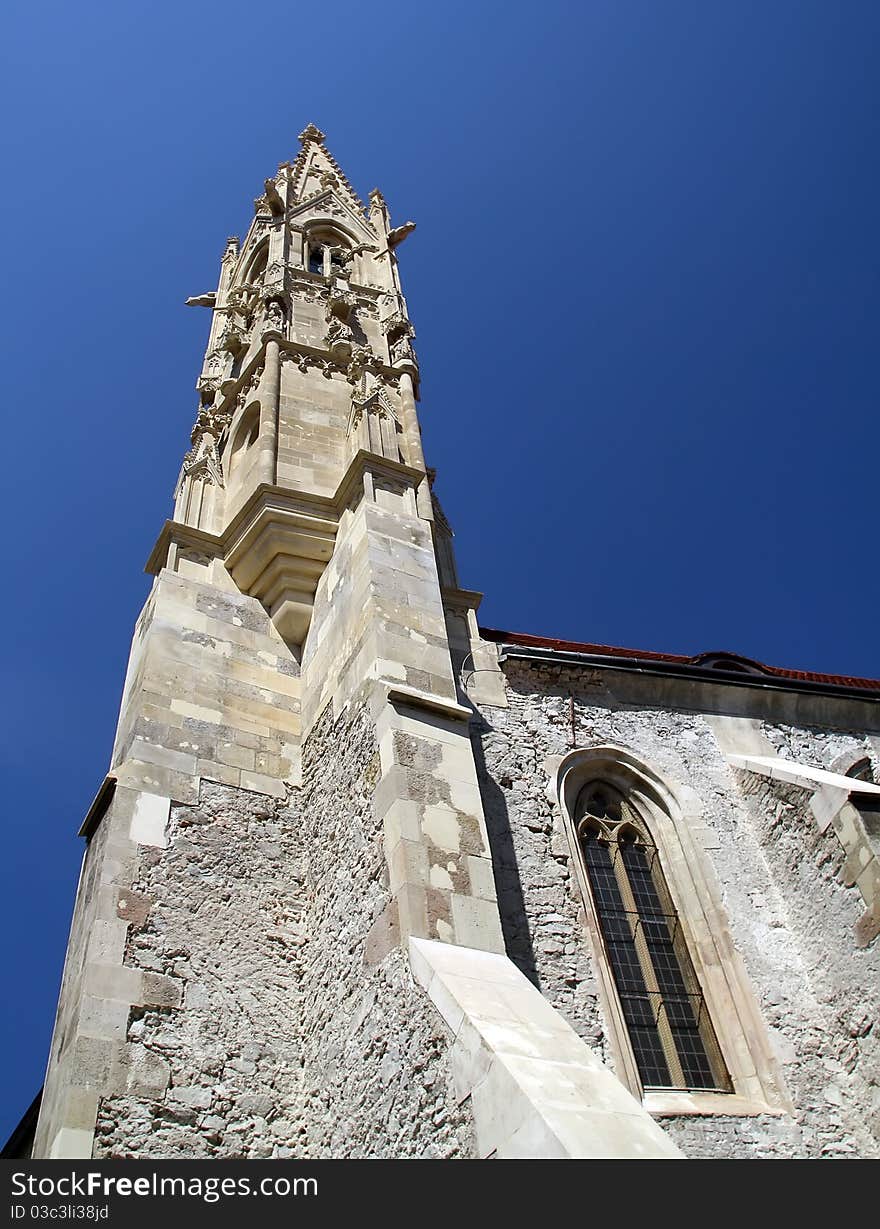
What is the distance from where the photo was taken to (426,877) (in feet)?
22.4

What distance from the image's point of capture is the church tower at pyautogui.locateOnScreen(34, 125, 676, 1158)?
6.21 meters

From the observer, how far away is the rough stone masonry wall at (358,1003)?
Answer: 18.7 ft

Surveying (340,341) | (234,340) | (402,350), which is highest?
(234,340)

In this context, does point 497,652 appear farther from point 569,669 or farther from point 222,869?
point 222,869

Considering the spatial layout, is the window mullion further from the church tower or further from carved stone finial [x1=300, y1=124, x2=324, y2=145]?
carved stone finial [x1=300, y1=124, x2=324, y2=145]

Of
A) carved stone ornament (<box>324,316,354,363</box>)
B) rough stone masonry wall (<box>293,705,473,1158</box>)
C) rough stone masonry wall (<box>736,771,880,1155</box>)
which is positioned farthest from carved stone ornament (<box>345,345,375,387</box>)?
rough stone masonry wall (<box>736,771,880,1155</box>)

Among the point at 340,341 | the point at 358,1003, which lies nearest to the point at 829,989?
the point at 358,1003

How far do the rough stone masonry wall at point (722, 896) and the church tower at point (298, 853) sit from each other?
85 centimetres

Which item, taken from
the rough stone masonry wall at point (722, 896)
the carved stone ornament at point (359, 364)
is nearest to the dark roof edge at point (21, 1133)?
the rough stone masonry wall at point (722, 896)

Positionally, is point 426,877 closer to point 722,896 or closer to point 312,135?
point 722,896

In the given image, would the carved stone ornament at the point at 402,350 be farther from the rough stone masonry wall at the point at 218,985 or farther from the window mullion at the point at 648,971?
the window mullion at the point at 648,971

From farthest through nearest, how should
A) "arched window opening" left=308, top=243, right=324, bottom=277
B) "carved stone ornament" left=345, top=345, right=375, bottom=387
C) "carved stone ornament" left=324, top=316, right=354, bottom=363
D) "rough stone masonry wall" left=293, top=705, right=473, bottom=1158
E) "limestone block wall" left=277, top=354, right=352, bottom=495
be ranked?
"arched window opening" left=308, top=243, right=324, bottom=277 < "carved stone ornament" left=324, top=316, right=354, bottom=363 < "carved stone ornament" left=345, top=345, right=375, bottom=387 < "limestone block wall" left=277, top=354, right=352, bottom=495 < "rough stone masonry wall" left=293, top=705, right=473, bottom=1158

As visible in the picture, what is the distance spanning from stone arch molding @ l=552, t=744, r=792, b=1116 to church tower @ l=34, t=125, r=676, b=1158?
1486mm

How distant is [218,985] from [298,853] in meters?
1.48
